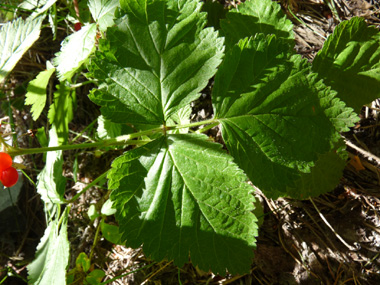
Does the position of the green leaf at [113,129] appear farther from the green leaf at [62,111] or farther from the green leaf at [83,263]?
the green leaf at [83,263]

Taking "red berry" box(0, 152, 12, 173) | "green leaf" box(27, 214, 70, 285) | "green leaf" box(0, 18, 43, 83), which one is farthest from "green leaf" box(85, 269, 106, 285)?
"green leaf" box(0, 18, 43, 83)

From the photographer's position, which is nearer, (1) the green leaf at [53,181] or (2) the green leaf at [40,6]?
(1) the green leaf at [53,181]

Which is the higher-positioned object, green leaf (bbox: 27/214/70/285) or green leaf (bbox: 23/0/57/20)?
green leaf (bbox: 23/0/57/20)

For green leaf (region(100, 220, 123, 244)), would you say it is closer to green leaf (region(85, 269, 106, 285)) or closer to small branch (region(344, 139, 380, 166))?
green leaf (region(85, 269, 106, 285))

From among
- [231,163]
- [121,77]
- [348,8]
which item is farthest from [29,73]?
[348,8]

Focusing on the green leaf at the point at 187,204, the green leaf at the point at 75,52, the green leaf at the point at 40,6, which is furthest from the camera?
the green leaf at the point at 40,6

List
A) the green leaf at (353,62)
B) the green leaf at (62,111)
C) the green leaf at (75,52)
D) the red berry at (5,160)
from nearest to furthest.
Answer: the red berry at (5,160), the green leaf at (353,62), the green leaf at (75,52), the green leaf at (62,111)

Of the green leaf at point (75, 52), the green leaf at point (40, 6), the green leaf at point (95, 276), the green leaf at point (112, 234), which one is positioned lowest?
the green leaf at point (95, 276)

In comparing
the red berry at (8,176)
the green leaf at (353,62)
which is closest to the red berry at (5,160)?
the red berry at (8,176)
